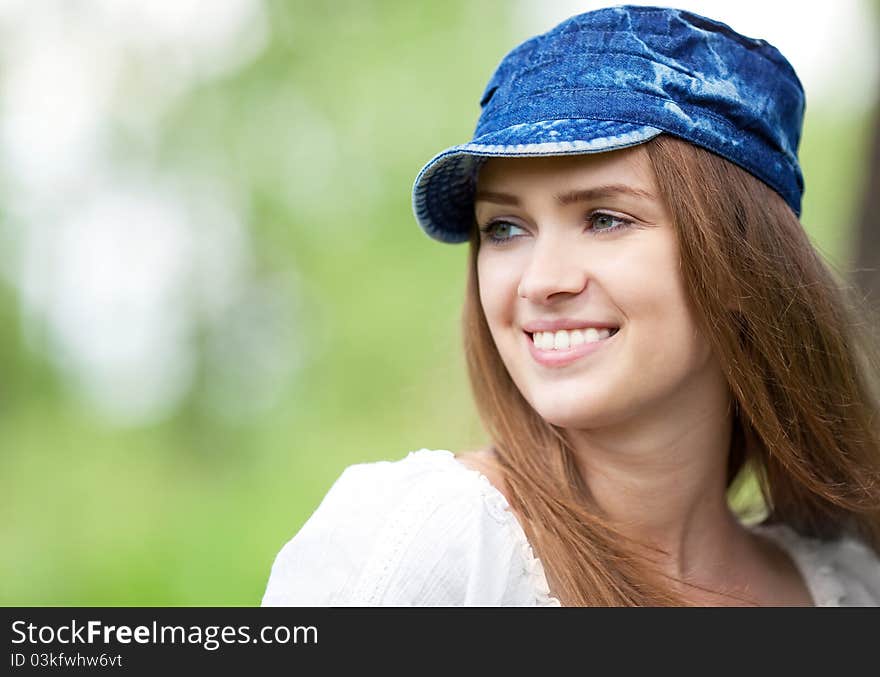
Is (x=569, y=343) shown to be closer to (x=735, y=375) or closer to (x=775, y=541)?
(x=735, y=375)

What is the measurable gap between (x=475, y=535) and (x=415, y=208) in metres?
0.83

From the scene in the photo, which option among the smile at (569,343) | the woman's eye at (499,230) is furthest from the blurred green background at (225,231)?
the smile at (569,343)

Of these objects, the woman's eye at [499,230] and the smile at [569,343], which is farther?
the woman's eye at [499,230]

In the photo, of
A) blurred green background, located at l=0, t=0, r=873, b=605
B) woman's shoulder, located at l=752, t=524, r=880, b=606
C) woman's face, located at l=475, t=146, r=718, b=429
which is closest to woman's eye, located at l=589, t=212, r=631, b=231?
woman's face, located at l=475, t=146, r=718, b=429

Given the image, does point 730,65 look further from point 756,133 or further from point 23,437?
point 23,437

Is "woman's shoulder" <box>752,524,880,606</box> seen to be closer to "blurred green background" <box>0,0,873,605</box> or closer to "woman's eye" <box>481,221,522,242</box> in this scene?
"woman's eye" <box>481,221,522,242</box>

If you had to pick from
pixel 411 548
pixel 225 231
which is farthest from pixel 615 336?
pixel 225 231

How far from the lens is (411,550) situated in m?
1.84

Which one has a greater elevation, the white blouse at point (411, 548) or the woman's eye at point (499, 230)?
the woman's eye at point (499, 230)

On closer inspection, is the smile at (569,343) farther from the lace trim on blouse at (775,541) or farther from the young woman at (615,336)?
the lace trim on blouse at (775,541)

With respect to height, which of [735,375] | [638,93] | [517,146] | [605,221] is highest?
[638,93]

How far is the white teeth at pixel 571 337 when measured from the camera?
198cm

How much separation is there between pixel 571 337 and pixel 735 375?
41 centimetres

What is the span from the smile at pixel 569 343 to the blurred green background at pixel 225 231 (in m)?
5.75
